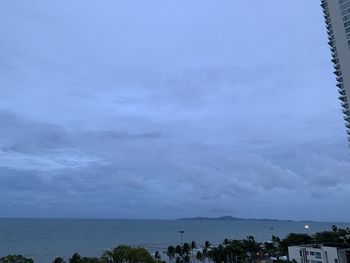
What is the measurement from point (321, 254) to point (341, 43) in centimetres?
5886

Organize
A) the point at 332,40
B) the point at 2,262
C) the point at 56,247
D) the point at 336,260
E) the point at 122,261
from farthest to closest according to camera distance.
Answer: the point at 56,247 → the point at 332,40 → the point at 336,260 → the point at 122,261 → the point at 2,262

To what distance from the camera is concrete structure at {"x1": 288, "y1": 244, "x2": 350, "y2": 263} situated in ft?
204

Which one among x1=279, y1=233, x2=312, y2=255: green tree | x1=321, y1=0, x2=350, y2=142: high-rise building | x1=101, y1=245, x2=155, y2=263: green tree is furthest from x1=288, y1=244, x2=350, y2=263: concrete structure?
x1=321, y1=0, x2=350, y2=142: high-rise building

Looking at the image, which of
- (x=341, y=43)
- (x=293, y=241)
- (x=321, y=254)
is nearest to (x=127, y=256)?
(x=321, y=254)

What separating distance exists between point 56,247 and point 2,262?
112 metres

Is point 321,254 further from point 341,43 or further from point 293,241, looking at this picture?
point 341,43

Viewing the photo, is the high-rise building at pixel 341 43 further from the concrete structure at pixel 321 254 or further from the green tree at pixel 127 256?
the green tree at pixel 127 256

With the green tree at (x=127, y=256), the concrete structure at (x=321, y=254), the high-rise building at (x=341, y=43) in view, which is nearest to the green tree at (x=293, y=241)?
the concrete structure at (x=321, y=254)

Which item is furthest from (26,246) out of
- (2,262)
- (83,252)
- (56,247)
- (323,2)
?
(323,2)

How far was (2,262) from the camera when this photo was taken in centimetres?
4756

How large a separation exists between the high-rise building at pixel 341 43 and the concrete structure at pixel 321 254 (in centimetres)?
4189

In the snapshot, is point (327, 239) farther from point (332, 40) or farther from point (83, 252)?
point (83, 252)

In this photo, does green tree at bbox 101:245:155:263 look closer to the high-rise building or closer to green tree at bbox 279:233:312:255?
green tree at bbox 279:233:312:255

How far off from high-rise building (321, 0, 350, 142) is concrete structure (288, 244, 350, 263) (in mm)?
41892
